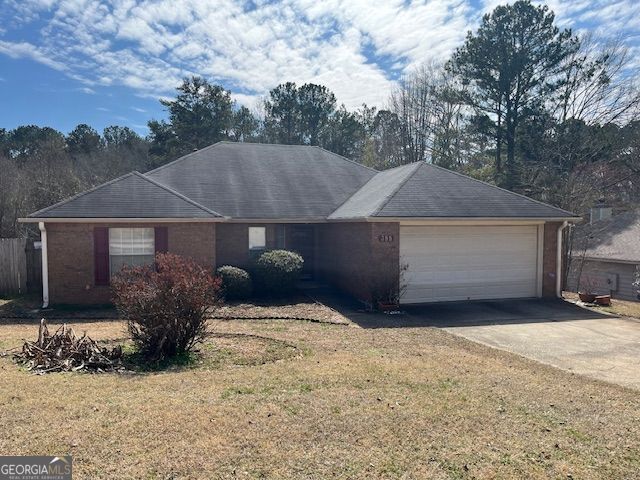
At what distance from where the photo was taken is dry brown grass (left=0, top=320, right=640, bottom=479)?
427 cm

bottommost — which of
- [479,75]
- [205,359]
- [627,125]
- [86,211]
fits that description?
[205,359]

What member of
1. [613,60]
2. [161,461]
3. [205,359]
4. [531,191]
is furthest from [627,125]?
[161,461]

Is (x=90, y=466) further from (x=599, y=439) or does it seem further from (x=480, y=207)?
(x=480, y=207)

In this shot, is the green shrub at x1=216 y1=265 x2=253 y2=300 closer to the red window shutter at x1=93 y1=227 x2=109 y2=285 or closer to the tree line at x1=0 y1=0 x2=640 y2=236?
the red window shutter at x1=93 y1=227 x2=109 y2=285

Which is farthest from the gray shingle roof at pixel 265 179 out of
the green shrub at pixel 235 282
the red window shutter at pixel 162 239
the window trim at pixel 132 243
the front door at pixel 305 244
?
the window trim at pixel 132 243

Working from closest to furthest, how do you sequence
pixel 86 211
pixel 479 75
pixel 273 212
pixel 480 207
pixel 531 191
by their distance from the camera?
pixel 86 211, pixel 480 207, pixel 273 212, pixel 531 191, pixel 479 75

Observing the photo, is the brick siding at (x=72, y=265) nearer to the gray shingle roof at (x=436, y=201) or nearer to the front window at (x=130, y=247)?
the front window at (x=130, y=247)

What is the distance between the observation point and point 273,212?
16.4 meters

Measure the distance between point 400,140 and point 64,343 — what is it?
1327 inches

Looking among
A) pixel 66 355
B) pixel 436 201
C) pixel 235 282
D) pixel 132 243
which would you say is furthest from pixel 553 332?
pixel 132 243

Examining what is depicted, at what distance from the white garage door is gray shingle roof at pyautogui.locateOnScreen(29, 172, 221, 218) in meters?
6.35

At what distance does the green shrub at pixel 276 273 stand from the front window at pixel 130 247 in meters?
3.37

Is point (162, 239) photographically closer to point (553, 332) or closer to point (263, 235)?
point (263, 235)

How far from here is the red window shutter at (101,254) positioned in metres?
13.6
